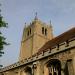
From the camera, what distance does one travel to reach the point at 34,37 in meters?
33.1

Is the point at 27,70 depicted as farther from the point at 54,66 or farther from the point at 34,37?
the point at 34,37

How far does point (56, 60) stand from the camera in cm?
1803

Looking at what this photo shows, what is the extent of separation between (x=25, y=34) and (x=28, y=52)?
5080 millimetres

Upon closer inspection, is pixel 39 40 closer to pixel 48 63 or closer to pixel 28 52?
pixel 28 52

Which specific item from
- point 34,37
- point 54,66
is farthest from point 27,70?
point 34,37

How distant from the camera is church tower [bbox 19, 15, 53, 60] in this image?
32.5 meters

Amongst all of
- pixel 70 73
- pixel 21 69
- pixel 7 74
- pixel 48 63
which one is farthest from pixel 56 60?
pixel 7 74

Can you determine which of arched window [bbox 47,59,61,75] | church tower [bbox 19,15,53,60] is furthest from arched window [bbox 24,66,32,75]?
church tower [bbox 19,15,53,60]

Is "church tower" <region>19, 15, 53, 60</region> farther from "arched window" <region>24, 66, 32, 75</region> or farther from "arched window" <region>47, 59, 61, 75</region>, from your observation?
"arched window" <region>47, 59, 61, 75</region>

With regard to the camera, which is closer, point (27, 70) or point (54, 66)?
point (54, 66)

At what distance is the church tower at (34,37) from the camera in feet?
107

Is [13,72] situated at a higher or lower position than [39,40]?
lower

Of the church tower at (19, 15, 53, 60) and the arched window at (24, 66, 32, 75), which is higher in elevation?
the church tower at (19, 15, 53, 60)

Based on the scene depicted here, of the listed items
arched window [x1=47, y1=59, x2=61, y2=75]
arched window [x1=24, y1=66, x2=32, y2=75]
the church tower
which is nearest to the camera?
arched window [x1=47, y1=59, x2=61, y2=75]
